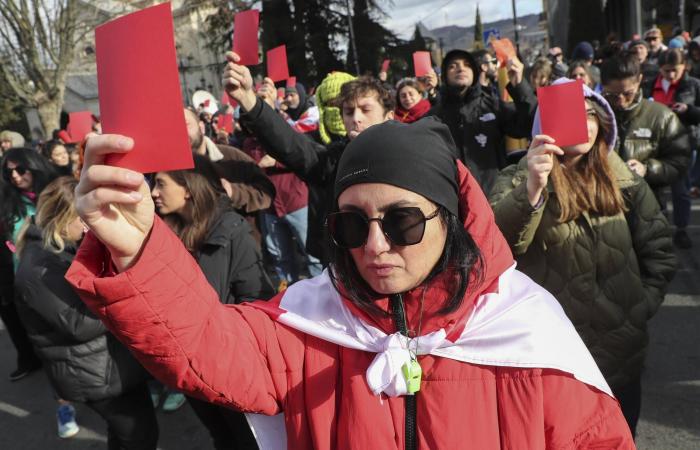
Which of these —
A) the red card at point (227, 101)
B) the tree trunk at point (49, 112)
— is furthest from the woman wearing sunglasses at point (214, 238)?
the tree trunk at point (49, 112)

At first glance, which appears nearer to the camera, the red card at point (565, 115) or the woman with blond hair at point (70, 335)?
the red card at point (565, 115)

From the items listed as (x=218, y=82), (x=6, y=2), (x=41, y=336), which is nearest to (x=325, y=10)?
(x=218, y=82)

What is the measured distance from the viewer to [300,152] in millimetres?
2982

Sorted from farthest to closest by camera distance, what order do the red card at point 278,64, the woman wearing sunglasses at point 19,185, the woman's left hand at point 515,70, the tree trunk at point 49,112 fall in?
the tree trunk at point 49,112 → the red card at point 278,64 → the woman wearing sunglasses at point 19,185 → the woman's left hand at point 515,70

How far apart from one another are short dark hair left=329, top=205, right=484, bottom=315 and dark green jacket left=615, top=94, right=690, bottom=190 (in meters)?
2.85

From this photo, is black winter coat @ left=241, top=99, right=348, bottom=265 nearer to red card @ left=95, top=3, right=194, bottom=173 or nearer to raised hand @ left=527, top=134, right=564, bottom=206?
raised hand @ left=527, top=134, right=564, bottom=206

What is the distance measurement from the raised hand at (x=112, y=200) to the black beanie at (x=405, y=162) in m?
0.50

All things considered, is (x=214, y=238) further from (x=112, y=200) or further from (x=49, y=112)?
(x=49, y=112)

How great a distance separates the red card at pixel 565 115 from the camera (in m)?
1.99

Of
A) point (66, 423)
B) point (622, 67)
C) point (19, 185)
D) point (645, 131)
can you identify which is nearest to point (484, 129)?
point (622, 67)

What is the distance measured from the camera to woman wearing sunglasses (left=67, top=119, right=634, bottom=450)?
1.25 m

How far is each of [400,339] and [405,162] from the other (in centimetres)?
42

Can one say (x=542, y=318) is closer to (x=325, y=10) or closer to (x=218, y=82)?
(x=325, y=10)

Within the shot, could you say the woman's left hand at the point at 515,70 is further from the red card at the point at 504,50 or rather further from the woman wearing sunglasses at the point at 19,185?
the woman wearing sunglasses at the point at 19,185
